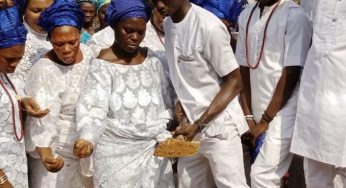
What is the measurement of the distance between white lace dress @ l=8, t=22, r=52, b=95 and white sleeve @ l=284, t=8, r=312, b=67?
179 cm

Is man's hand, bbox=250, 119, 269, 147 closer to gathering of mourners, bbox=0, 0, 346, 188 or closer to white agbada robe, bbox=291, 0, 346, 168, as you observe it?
gathering of mourners, bbox=0, 0, 346, 188

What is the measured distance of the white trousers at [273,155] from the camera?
3.75 meters

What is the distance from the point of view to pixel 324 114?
3514 mm

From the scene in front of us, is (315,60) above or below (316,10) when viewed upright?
below

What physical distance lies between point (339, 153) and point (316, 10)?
0.97m

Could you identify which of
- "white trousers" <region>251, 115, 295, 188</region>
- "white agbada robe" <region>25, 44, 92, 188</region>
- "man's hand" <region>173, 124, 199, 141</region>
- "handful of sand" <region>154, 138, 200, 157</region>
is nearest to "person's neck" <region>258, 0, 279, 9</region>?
"white trousers" <region>251, 115, 295, 188</region>

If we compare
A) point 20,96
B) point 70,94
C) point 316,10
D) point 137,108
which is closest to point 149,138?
point 137,108

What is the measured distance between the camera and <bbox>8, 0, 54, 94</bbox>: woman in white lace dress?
3885mm

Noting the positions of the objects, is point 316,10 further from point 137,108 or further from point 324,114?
point 137,108

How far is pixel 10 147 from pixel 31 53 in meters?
0.95

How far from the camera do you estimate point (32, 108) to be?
10.5 ft

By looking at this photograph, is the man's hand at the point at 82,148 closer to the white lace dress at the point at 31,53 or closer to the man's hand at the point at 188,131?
the man's hand at the point at 188,131

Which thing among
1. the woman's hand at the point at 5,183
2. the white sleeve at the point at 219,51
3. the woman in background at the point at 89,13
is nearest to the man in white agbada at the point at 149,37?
the white sleeve at the point at 219,51

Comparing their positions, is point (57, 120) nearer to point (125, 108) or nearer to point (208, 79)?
point (125, 108)
